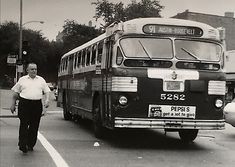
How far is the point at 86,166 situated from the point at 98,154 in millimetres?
1539

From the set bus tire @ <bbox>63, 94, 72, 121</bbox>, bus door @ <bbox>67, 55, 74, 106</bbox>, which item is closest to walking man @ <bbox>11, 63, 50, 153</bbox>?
bus door @ <bbox>67, 55, 74, 106</bbox>

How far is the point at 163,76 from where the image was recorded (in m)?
11.5

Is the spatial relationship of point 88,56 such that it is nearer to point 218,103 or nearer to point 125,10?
point 218,103

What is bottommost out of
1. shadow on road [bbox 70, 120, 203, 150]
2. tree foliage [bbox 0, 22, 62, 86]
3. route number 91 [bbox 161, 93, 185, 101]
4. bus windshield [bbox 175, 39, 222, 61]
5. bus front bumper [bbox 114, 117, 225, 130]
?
shadow on road [bbox 70, 120, 203, 150]

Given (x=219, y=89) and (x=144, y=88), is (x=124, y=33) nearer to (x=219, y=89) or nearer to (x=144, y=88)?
(x=144, y=88)

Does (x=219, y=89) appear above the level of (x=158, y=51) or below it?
below

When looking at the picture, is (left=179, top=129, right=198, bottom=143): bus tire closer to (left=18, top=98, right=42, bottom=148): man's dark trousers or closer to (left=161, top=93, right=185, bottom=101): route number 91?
(left=161, top=93, right=185, bottom=101): route number 91

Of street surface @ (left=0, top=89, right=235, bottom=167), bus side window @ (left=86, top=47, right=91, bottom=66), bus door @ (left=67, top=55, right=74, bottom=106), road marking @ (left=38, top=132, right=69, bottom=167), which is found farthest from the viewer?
bus door @ (left=67, top=55, right=74, bottom=106)

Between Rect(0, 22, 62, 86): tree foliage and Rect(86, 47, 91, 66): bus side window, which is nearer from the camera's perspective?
Rect(86, 47, 91, 66): bus side window

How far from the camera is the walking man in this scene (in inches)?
406

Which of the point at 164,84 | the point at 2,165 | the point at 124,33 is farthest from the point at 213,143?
the point at 2,165

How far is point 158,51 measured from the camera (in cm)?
1172

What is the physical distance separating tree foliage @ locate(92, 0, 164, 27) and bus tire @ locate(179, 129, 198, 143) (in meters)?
49.9

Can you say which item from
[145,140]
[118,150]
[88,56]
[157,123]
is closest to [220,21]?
[88,56]
